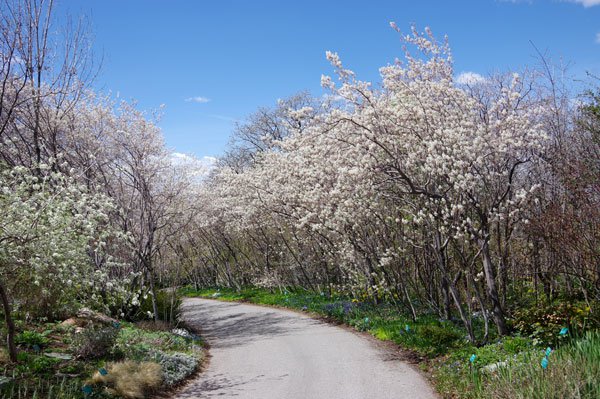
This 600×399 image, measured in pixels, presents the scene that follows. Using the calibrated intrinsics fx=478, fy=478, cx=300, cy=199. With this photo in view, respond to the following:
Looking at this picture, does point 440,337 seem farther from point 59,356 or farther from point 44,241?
point 44,241

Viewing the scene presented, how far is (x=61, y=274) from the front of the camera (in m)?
6.52

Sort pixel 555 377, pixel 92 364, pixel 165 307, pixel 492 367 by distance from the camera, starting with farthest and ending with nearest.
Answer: pixel 165 307 < pixel 92 364 < pixel 492 367 < pixel 555 377

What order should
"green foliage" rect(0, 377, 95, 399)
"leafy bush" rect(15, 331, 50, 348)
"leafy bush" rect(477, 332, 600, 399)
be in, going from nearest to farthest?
"leafy bush" rect(477, 332, 600, 399) → "green foliage" rect(0, 377, 95, 399) → "leafy bush" rect(15, 331, 50, 348)

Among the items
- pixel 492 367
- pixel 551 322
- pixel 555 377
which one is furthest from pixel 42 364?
pixel 551 322

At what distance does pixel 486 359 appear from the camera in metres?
7.32

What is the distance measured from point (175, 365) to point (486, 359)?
5.36 m

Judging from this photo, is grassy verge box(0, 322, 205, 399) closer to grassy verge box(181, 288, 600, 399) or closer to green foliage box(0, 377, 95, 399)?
green foliage box(0, 377, 95, 399)

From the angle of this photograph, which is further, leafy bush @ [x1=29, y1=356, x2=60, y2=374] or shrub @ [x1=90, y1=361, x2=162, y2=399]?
leafy bush @ [x1=29, y1=356, x2=60, y2=374]

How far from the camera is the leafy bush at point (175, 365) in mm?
8213

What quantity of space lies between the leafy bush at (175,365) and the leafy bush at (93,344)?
2.84 feet

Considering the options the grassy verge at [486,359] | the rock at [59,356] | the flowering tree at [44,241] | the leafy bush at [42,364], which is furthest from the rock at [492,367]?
the rock at [59,356]

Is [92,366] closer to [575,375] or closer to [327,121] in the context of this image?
[327,121]

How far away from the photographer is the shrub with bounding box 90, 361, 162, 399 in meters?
7.03

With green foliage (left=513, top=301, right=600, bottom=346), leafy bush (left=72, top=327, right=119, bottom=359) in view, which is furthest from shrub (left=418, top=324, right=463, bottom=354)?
leafy bush (left=72, top=327, right=119, bottom=359)
